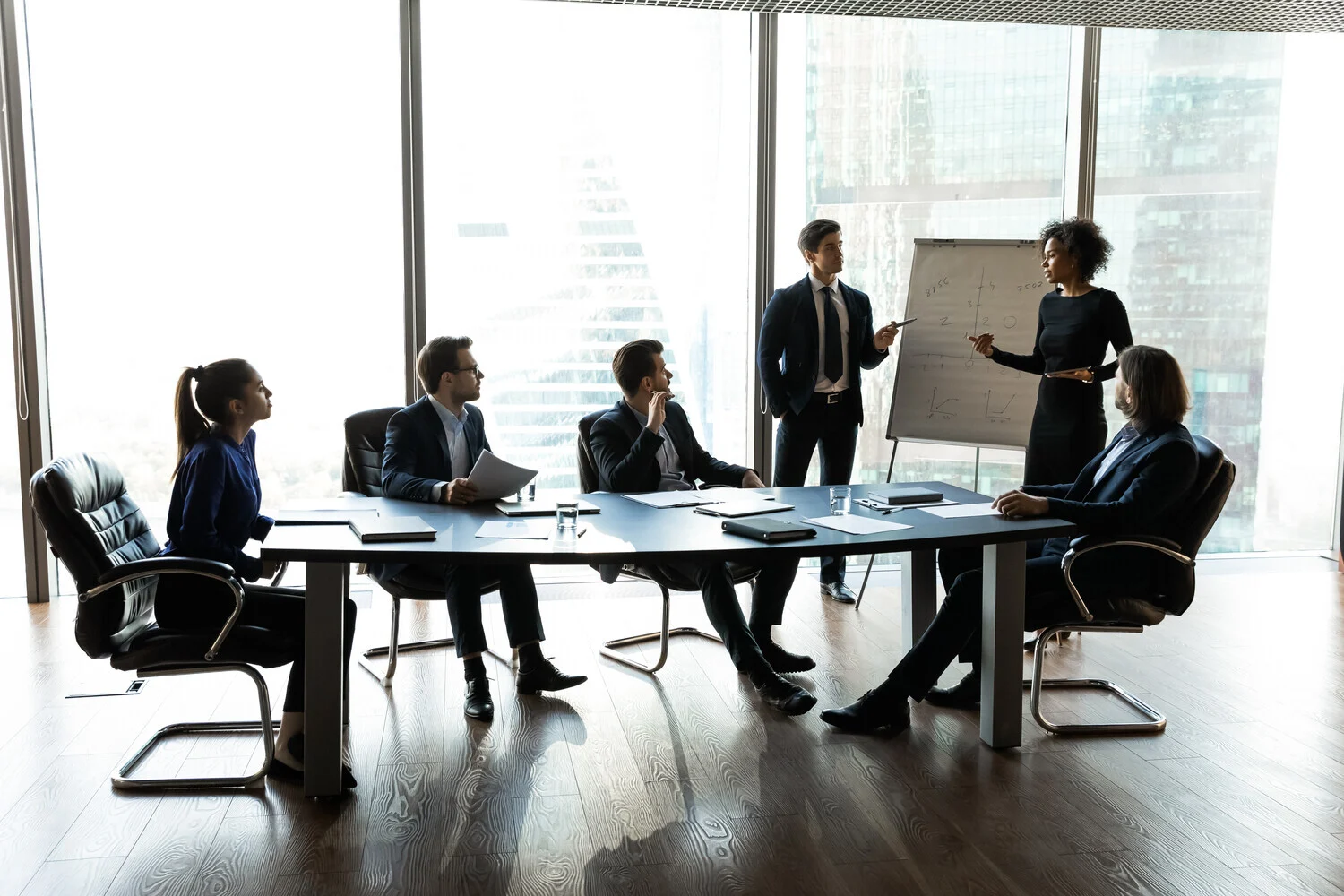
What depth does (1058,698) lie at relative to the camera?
154 inches

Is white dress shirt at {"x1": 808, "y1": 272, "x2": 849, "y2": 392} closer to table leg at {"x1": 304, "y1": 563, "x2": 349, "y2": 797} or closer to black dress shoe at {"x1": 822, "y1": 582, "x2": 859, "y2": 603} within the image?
black dress shoe at {"x1": 822, "y1": 582, "x2": 859, "y2": 603}

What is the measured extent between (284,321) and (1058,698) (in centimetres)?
376

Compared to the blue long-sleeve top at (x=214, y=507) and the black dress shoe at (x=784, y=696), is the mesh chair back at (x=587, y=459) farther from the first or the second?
the blue long-sleeve top at (x=214, y=507)

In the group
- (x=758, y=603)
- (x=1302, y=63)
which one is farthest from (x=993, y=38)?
(x=758, y=603)

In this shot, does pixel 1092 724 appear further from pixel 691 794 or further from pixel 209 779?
pixel 209 779

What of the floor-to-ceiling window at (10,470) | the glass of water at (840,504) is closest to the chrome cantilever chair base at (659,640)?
the glass of water at (840,504)

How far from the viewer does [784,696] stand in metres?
3.72

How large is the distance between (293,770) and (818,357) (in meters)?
2.89

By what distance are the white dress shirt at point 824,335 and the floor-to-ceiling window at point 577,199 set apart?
669 millimetres

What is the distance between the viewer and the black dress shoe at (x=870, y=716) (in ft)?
11.6

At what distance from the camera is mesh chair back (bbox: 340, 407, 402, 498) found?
4051 mm

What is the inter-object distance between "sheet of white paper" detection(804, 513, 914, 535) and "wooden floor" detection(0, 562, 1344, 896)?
694 millimetres

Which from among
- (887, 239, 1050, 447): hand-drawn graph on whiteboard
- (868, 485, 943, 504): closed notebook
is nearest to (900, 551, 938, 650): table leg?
(868, 485, 943, 504): closed notebook

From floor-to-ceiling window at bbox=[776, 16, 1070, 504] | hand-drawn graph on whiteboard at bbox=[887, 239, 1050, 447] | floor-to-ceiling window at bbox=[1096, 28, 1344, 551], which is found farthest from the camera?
floor-to-ceiling window at bbox=[1096, 28, 1344, 551]
